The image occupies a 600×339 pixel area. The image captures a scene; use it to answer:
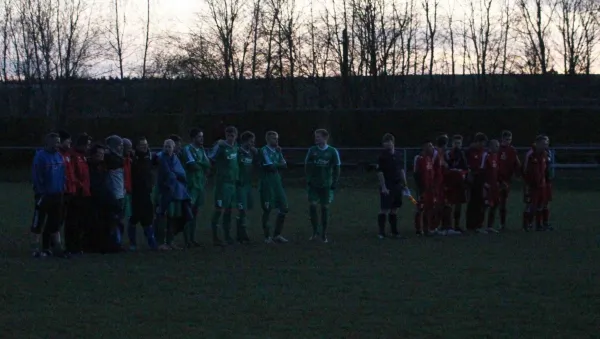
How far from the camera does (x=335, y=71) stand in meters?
47.8

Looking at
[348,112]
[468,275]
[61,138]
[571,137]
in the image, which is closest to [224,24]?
[348,112]

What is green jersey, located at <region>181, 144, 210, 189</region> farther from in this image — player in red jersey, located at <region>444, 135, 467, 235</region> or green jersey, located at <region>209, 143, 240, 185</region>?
player in red jersey, located at <region>444, 135, 467, 235</region>

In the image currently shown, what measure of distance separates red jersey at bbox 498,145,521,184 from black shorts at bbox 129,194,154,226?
683 cm

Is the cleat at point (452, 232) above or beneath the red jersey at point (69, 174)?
beneath

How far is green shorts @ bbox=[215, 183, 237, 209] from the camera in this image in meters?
14.7

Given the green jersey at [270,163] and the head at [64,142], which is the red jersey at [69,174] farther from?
the green jersey at [270,163]

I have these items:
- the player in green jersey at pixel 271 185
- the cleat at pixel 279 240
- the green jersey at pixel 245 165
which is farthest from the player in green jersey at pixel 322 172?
the green jersey at pixel 245 165

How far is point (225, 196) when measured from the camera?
14711mm

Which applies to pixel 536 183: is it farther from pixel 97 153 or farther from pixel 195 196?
pixel 97 153

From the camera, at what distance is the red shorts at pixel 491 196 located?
17.0 meters

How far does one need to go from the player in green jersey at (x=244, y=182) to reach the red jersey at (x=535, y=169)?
5465 mm

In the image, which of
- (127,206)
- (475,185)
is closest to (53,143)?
(127,206)

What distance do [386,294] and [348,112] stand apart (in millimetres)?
33398

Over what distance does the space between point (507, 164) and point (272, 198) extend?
15.9ft
